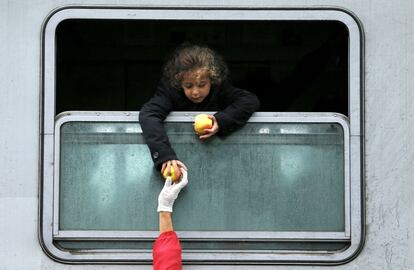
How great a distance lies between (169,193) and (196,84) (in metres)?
0.40

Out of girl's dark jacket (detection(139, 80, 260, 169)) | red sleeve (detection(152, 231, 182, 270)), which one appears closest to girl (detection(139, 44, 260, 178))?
girl's dark jacket (detection(139, 80, 260, 169))

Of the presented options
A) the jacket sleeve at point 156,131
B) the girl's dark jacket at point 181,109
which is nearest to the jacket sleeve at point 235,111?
the girl's dark jacket at point 181,109

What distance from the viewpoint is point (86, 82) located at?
3223 mm

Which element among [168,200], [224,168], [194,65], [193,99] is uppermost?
[194,65]

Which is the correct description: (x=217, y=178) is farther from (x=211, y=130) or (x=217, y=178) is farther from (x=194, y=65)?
(x=194, y=65)

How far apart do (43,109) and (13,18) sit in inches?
13.4

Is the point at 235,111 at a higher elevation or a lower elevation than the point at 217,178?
higher

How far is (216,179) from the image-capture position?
2760 millimetres

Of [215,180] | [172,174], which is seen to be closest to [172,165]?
[172,174]

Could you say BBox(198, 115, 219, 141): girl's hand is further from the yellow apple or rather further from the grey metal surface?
the yellow apple

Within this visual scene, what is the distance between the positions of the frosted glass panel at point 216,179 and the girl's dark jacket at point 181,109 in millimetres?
53

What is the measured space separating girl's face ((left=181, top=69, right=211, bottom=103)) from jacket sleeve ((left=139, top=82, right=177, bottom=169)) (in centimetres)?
10

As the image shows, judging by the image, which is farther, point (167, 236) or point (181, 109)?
point (181, 109)

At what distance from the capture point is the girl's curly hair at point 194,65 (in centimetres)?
280
